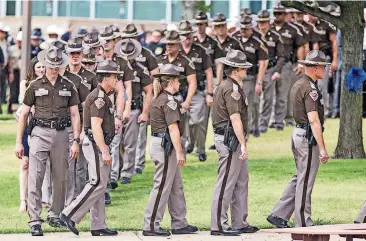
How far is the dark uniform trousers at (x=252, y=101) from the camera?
2475 centimetres

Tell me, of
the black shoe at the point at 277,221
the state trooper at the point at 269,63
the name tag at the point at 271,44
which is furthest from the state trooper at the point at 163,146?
the name tag at the point at 271,44

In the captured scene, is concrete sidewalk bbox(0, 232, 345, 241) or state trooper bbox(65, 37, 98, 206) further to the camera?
state trooper bbox(65, 37, 98, 206)

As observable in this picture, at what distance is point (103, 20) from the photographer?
40.9 meters

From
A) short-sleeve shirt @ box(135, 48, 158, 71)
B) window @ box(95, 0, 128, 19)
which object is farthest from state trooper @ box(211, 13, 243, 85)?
window @ box(95, 0, 128, 19)

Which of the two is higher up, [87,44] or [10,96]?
[87,44]

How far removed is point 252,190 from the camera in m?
20.1

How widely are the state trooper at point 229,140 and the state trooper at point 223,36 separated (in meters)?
6.96

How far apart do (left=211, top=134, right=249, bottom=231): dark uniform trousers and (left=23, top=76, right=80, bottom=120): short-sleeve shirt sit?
5.87ft

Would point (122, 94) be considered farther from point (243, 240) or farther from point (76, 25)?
point (76, 25)

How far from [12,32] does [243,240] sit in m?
24.0

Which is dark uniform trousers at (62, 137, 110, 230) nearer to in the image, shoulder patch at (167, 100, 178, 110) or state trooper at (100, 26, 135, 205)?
shoulder patch at (167, 100, 178, 110)

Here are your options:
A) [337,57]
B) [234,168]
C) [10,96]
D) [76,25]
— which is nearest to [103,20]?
[76,25]

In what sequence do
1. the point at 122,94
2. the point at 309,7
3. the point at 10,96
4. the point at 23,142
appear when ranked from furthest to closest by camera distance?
1. the point at 10,96
2. the point at 309,7
3. the point at 122,94
4. the point at 23,142

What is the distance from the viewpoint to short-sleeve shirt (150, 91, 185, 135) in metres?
16.5
